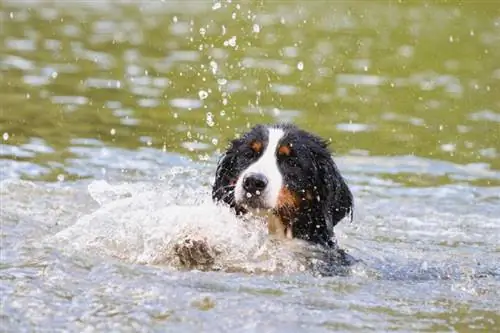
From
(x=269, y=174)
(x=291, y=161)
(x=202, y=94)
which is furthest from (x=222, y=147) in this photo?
(x=269, y=174)

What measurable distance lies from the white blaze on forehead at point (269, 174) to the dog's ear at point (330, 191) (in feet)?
1.25

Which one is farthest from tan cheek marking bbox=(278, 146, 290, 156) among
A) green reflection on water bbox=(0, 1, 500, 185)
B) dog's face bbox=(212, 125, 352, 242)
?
green reflection on water bbox=(0, 1, 500, 185)

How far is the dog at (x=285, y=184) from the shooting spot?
7.53 metres

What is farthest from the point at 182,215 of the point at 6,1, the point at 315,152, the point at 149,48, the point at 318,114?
the point at 6,1

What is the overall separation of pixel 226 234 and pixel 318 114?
23.2 ft

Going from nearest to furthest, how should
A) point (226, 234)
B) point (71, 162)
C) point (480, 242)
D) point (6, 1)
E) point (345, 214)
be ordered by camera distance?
point (226, 234) → point (345, 214) → point (480, 242) → point (71, 162) → point (6, 1)

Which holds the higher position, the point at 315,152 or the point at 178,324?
the point at 315,152

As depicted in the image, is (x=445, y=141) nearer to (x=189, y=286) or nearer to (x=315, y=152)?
(x=315, y=152)

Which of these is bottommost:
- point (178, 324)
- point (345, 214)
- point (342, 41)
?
point (178, 324)

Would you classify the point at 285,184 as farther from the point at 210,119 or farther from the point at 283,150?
the point at 210,119

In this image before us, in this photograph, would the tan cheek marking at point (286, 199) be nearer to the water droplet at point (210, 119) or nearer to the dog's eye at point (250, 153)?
the dog's eye at point (250, 153)

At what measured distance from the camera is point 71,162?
37.3 ft

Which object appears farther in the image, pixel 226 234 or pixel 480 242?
pixel 480 242

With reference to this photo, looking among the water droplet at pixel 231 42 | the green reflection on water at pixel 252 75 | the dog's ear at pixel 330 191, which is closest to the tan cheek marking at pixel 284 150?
the dog's ear at pixel 330 191
